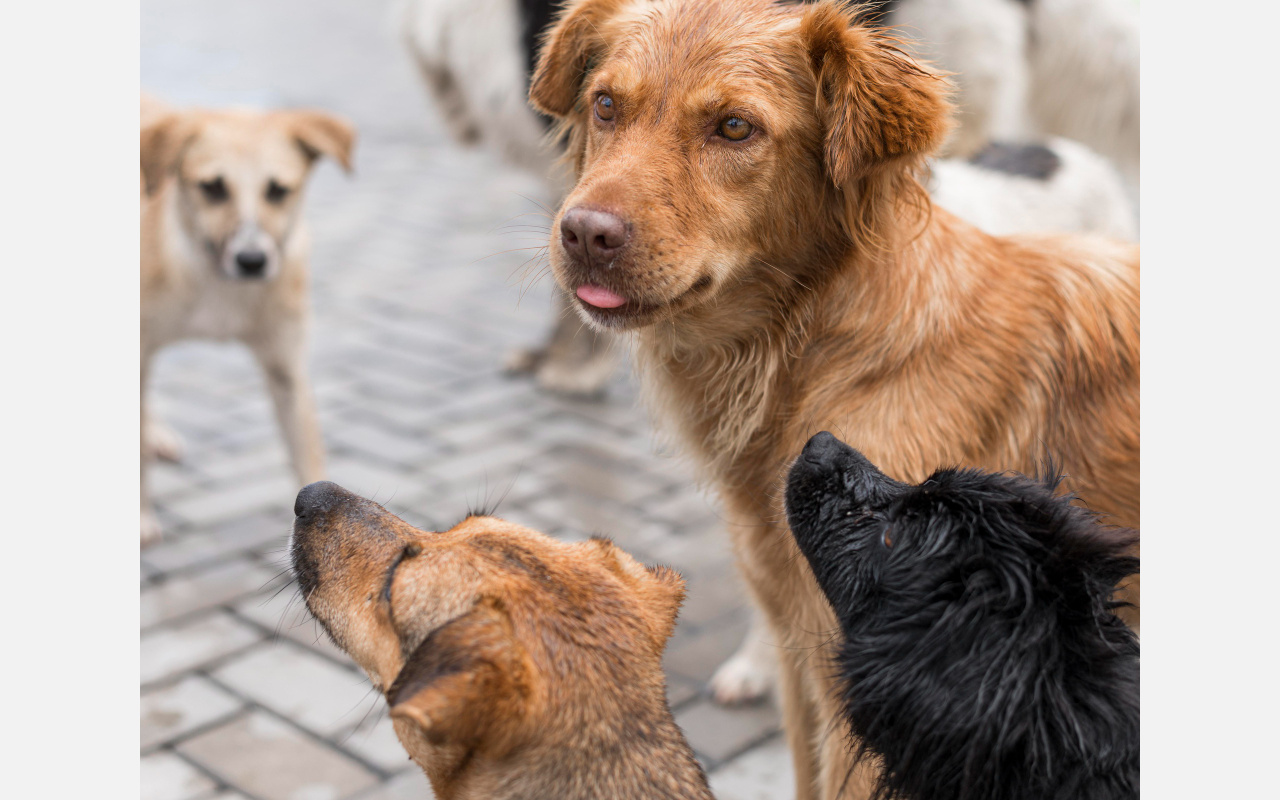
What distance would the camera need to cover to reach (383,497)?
519 centimetres

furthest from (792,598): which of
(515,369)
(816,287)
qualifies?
(515,369)

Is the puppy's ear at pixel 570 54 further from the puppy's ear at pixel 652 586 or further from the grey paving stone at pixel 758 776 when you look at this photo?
the grey paving stone at pixel 758 776

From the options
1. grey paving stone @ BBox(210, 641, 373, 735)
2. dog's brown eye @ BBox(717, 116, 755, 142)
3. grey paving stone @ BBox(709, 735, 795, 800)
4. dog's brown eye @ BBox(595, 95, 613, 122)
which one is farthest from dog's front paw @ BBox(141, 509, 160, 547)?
dog's brown eye @ BBox(717, 116, 755, 142)

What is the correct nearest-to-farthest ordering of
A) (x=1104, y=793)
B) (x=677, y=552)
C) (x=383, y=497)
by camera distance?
1. (x=1104, y=793)
2. (x=677, y=552)
3. (x=383, y=497)

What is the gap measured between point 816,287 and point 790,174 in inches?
11.9

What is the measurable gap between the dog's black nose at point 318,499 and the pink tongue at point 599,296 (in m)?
0.72

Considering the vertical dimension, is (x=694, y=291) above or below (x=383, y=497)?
above

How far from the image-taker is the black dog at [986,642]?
6.32 feet

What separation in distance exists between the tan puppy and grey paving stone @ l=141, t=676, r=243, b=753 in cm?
111

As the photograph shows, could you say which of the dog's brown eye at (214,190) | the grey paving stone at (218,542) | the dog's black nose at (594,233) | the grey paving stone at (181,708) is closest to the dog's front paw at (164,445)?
the grey paving stone at (218,542)

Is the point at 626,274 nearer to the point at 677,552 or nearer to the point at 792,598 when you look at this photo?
the point at 792,598

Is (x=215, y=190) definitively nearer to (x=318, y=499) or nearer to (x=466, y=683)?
(x=318, y=499)

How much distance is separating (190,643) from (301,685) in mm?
553

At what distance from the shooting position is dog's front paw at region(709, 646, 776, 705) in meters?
3.87
